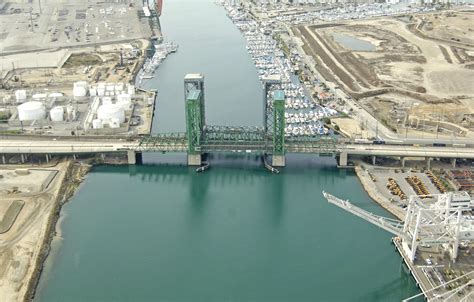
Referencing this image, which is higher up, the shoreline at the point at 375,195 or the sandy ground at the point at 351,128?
the sandy ground at the point at 351,128

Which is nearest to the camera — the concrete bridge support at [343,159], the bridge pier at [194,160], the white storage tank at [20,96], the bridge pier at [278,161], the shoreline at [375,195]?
the shoreline at [375,195]

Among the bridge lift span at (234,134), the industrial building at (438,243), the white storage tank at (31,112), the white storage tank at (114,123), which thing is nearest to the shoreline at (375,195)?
the industrial building at (438,243)

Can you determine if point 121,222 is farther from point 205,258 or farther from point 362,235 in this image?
point 362,235

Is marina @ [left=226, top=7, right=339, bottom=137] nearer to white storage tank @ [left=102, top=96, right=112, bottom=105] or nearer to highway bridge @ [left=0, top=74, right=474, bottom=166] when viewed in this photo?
highway bridge @ [left=0, top=74, right=474, bottom=166]

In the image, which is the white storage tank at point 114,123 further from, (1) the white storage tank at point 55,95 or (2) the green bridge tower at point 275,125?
(2) the green bridge tower at point 275,125

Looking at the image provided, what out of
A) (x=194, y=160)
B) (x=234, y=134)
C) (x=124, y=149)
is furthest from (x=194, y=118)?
(x=124, y=149)

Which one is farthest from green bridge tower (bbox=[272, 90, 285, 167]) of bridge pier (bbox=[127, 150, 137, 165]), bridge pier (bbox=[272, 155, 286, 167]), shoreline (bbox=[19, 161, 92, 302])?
shoreline (bbox=[19, 161, 92, 302])

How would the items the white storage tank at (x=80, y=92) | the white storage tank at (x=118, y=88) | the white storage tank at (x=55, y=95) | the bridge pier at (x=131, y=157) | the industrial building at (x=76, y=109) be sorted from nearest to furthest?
the bridge pier at (x=131, y=157) < the industrial building at (x=76, y=109) < the white storage tank at (x=55, y=95) < the white storage tank at (x=80, y=92) < the white storage tank at (x=118, y=88)
